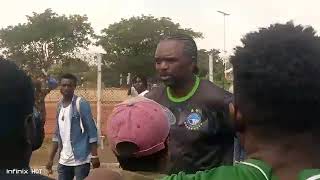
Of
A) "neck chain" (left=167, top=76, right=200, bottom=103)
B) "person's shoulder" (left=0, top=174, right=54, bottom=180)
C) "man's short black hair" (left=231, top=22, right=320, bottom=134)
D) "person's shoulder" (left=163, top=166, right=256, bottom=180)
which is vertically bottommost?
"person's shoulder" (left=0, top=174, right=54, bottom=180)

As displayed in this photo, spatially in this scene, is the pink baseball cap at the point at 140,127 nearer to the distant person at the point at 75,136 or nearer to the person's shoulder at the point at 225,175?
the person's shoulder at the point at 225,175

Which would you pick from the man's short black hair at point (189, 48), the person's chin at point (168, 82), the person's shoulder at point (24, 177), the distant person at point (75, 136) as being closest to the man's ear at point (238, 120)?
the person's shoulder at point (24, 177)

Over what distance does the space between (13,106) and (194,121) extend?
246 cm

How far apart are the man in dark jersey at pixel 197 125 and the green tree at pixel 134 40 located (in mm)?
42703

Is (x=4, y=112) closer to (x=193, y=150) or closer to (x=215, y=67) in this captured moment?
(x=193, y=150)

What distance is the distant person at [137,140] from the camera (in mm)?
2467

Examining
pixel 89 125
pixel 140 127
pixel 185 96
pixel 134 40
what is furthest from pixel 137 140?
pixel 134 40

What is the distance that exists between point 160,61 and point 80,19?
46.1m

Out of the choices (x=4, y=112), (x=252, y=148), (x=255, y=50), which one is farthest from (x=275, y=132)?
(x=4, y=112)

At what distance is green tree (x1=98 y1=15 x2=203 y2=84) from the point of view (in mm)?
49250

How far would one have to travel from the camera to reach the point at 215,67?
45.6 ft

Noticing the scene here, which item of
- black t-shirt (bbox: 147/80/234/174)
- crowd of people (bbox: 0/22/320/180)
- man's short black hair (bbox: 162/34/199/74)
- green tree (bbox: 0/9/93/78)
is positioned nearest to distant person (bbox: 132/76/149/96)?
man's short black hair (bbox: 162/34/199/74)

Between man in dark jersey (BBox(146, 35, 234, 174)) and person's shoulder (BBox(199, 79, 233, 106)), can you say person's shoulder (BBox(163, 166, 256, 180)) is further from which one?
person's shoulder (BBox(199, 79, 233, 106))

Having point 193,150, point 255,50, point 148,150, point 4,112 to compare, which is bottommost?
point 193,150
